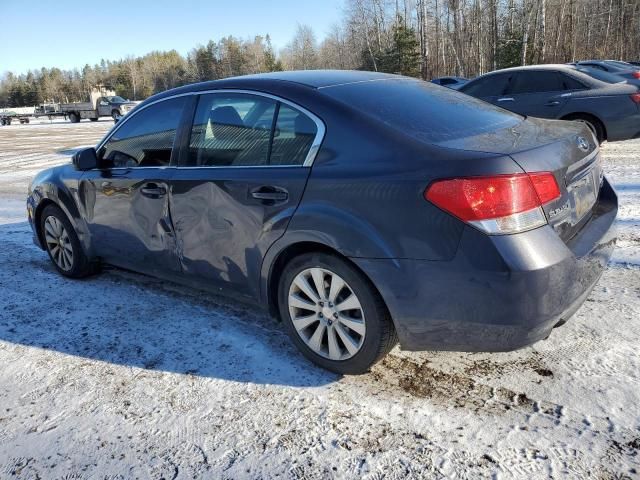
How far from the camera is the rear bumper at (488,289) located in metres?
2.21

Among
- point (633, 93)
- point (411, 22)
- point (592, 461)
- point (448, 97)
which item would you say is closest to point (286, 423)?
point (592, 461)

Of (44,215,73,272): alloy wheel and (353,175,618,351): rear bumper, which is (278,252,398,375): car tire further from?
(44,215,73,272): alloy wheel

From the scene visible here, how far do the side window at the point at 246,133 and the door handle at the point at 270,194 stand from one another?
0.15 metres

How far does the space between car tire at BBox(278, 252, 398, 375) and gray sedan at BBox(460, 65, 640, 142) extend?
679cm

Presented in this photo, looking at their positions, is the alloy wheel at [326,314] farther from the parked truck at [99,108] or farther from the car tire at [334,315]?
the parked truck at [99,108]

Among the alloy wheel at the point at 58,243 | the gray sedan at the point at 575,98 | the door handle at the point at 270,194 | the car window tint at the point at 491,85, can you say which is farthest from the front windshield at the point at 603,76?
the alloy wheel at the point at 58,243

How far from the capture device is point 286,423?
2.48 metres

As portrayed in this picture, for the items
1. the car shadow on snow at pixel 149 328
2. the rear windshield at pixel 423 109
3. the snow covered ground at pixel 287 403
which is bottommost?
the snow covered ground at pixel 287 403

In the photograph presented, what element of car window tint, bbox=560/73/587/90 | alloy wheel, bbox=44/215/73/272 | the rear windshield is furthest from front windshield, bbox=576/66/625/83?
alloy wheel, bbox=44/215/73/272

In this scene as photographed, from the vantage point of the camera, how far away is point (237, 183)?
3.04m

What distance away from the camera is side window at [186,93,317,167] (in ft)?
9.40

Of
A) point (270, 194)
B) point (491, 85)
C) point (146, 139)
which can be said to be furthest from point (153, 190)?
point (491, 85)

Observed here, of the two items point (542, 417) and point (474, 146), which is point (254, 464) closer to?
point (542, 417)

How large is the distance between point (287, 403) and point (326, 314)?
497 mm
